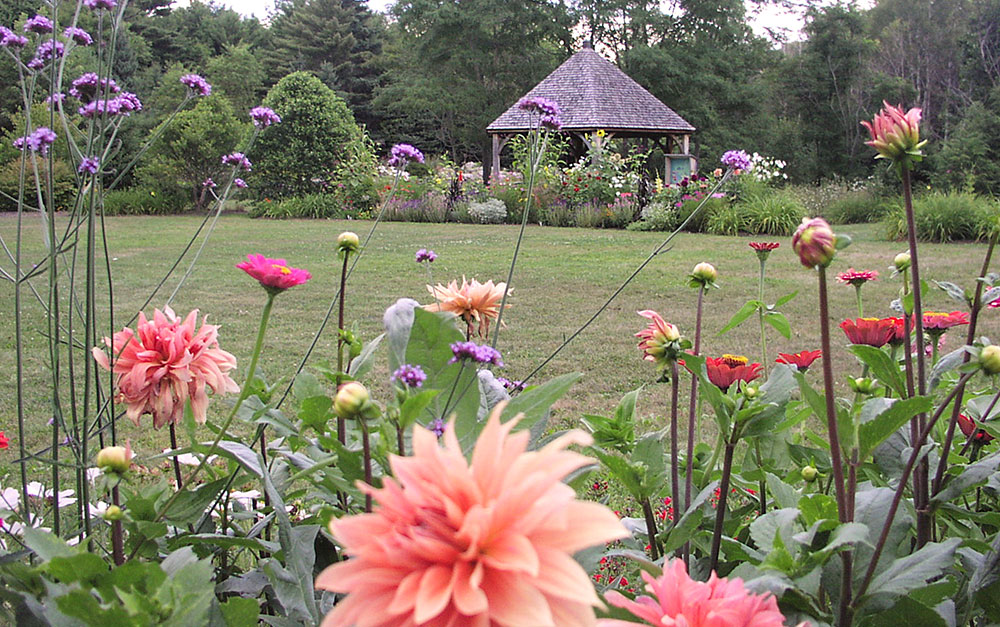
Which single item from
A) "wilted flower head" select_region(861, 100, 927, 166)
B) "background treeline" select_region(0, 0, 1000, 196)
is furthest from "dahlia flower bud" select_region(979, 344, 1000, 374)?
"background treeline" select_region(0, 0, 1000, 196)

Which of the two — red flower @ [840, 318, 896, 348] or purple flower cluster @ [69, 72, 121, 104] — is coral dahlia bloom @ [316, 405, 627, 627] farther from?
purple flower cluster @ [69, 72, 121, 104]

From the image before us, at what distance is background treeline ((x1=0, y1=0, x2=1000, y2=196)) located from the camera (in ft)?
73.4

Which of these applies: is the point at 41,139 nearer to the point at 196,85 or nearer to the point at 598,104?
the point at 196,85

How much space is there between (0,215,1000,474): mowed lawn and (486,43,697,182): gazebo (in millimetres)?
4778

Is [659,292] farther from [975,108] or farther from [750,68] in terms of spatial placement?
[750,68]

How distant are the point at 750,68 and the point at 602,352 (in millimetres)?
22934

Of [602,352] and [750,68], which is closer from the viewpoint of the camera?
[602,352]

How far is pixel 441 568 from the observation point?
380 mm

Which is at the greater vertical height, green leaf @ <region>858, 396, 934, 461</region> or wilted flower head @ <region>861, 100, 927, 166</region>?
wilted flower head @ <region>861, 100, 927, 166</region>

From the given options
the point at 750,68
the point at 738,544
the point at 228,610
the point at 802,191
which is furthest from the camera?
the point at 750,68

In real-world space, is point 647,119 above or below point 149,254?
above

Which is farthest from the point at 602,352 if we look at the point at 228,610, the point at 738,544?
the point at 228,610

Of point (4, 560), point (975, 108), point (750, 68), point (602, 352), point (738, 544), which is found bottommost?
point (602, 352)

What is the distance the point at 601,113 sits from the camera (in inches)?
621
